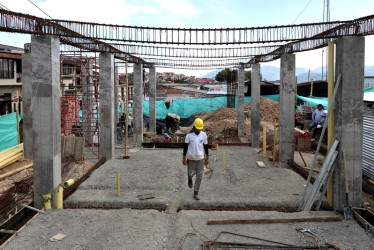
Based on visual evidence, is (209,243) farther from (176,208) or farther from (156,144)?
(156,144)

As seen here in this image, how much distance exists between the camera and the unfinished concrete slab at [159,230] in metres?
5.88

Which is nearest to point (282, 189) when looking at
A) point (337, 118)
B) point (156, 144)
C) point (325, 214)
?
point (325, 214)

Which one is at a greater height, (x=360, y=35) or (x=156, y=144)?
(x=360, y=35)

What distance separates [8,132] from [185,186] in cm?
930

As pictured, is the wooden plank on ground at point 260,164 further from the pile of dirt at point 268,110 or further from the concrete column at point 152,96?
the pile of dirt at point 268,110

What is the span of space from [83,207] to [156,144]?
9449 millimetres

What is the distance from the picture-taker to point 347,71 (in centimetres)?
698

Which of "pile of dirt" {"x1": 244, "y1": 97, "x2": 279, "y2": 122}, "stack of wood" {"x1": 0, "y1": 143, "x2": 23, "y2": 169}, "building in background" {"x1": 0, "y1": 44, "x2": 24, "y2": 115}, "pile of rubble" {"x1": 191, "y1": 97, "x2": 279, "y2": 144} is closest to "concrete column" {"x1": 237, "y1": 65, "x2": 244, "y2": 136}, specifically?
"pile of rubble" {"x1": 191, "y1": 97, "x2": 279, "y2": 144}

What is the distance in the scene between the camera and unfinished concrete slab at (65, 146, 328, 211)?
802 cm

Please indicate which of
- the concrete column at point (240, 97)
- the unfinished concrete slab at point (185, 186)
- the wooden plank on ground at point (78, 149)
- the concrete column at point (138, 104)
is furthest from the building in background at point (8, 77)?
the unfinished concrete slab at point (185, 186)

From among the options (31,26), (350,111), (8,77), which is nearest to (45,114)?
(31,26)

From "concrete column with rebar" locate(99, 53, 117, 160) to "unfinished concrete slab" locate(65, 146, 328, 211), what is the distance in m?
0.66

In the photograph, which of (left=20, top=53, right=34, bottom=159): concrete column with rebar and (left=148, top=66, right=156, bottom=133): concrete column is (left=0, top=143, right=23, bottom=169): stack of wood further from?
(left=148, top=66, right=156, bottom=133): concrete column

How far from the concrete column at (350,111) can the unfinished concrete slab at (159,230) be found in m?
0.78
